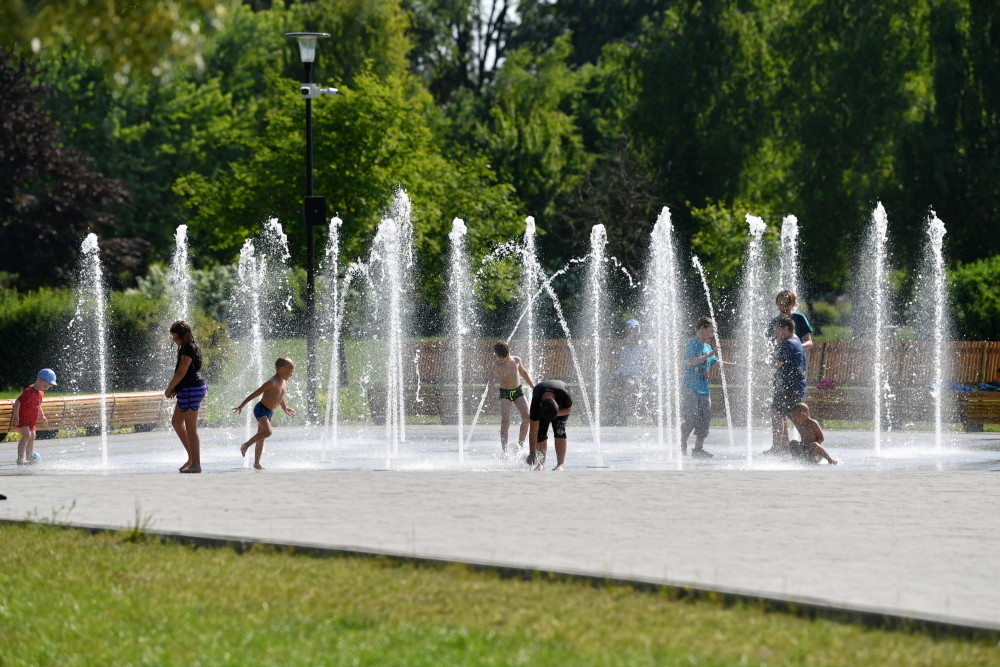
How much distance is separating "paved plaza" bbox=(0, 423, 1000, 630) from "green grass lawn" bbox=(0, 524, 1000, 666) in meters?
0.33

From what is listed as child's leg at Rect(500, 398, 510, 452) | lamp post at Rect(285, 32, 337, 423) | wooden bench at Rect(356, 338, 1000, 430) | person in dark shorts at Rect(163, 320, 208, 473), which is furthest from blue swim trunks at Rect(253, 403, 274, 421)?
wooden bench at Rect(356, 338, 1000, 430)

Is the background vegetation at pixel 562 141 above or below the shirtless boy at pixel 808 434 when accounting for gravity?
above

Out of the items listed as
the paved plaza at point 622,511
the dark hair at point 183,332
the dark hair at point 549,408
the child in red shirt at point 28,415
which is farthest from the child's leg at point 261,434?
the dark hair at point 549,408

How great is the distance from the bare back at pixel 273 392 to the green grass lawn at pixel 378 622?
20.8ft

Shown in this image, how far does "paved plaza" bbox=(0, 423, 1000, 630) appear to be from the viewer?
824 centimetres

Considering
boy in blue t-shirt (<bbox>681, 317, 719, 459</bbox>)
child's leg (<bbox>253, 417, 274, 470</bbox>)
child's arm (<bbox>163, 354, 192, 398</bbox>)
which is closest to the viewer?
child's arm (<bbox>163, 354, 192, 398</bbox>)

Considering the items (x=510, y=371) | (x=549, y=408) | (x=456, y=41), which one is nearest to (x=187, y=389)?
(x=549, y=408)

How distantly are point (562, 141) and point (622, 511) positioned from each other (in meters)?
46.9

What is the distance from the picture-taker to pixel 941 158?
4188cm

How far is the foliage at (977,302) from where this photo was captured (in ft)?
89.1

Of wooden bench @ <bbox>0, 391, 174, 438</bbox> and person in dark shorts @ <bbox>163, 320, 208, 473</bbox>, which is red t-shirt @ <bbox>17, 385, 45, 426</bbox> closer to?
wooden bench @ <bbox>0, 391, 174, 438</bbox>

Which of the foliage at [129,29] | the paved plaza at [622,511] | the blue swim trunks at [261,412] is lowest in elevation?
the paved plaza at [622,511]

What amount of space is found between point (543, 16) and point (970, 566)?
60.1 metres

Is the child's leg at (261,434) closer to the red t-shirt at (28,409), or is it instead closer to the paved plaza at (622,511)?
the paved plaza at (622,511)
